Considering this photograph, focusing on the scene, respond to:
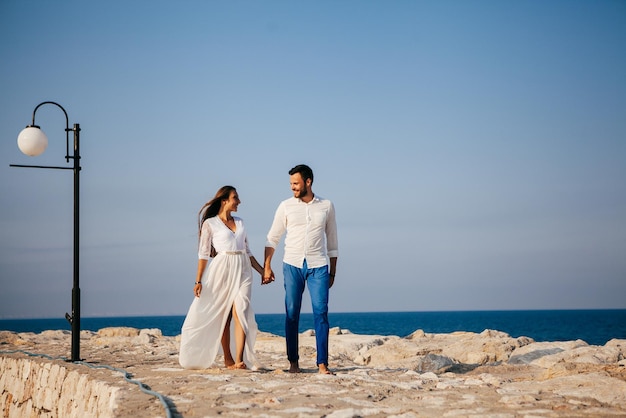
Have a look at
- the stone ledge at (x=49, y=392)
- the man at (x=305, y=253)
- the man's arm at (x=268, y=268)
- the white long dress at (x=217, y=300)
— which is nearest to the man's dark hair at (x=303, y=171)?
the man at (x=305, y=253)

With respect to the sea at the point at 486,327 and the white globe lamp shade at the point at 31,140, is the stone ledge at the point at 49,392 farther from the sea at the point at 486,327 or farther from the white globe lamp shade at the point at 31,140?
the sea at the point at 486,327

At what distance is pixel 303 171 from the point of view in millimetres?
8227

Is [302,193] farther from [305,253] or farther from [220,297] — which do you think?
[220,297]

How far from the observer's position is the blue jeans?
321 inches

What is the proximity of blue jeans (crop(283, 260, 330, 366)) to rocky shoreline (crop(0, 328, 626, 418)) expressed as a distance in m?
0.43

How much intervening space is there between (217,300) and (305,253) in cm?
142

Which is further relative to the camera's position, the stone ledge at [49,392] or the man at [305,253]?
the man at [305,253]

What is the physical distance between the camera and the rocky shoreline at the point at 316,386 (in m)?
5.98

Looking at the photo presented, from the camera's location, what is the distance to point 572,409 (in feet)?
19.4

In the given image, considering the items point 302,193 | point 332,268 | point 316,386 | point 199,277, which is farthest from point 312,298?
point 199,277

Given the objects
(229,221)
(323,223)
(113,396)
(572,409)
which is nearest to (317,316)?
(323,223)

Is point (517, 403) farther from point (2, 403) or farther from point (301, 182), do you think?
point (2, 403)

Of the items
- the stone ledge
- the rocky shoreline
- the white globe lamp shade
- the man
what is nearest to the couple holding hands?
the man

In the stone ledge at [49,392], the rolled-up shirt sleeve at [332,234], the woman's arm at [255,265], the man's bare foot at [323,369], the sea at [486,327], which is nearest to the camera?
the stone ledge at [49,392]
